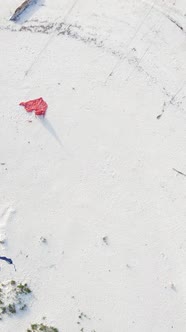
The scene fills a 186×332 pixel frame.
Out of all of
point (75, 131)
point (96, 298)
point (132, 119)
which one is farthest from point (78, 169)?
point (96, 298)

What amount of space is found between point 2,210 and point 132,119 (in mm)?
6068

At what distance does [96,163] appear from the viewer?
18.8 metres

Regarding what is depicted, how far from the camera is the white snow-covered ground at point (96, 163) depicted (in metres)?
16.8

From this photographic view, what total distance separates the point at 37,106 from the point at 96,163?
332 cm

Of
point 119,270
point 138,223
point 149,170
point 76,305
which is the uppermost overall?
point 149,170

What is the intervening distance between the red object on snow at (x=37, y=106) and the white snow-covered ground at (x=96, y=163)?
0.23 meters

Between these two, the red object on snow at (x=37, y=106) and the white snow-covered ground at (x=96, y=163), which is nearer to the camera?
the white snow-covered ground at (x=96, y=163)

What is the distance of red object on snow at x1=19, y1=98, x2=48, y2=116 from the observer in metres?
19.5

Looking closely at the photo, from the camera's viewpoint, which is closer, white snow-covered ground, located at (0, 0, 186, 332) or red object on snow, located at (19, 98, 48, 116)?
white snow-covered ground, located at (0, 0, 186, 332)

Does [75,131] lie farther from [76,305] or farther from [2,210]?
[76,305]

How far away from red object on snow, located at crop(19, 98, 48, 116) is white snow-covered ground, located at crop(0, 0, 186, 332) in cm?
23

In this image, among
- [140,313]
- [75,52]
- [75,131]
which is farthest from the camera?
[75,52]

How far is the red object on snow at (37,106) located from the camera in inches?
769

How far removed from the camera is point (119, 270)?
17172 millimetres
